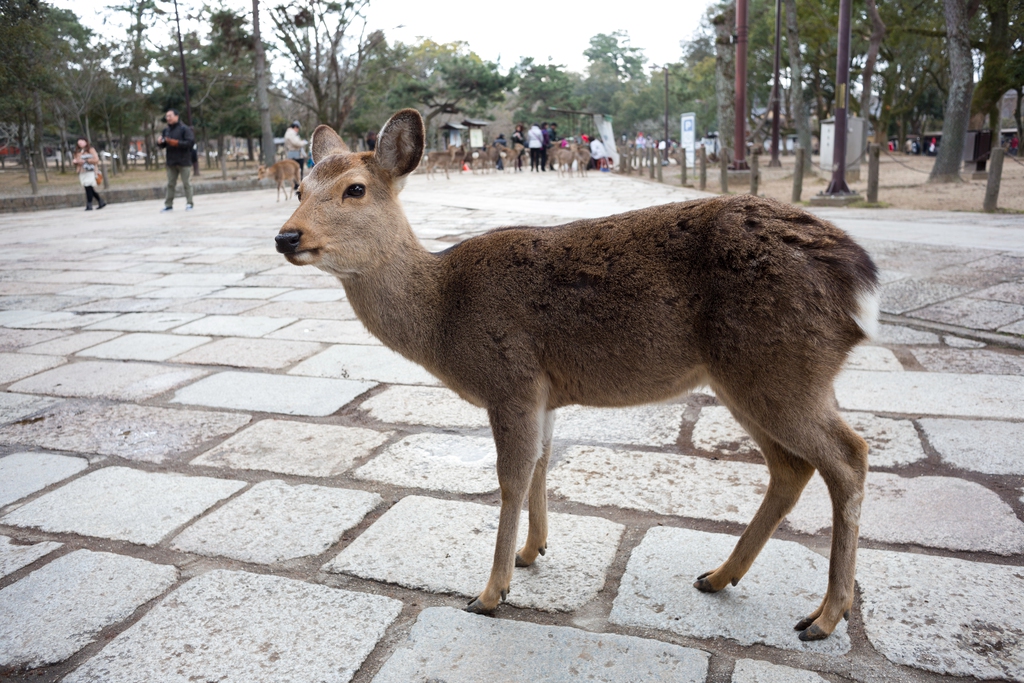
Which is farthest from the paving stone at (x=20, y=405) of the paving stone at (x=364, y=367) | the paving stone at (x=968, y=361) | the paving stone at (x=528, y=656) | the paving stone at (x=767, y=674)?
the paving stone at (x=968, y=361)

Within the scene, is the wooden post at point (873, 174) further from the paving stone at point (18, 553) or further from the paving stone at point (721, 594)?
the paving stone at point (18, 553)

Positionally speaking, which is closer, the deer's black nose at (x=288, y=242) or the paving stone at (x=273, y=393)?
the deer's black nose at (x=288, y=242)

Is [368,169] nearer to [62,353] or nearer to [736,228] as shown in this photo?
[736,228]

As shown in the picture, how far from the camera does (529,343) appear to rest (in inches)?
86.8

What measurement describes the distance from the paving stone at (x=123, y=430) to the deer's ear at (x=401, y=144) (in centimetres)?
182

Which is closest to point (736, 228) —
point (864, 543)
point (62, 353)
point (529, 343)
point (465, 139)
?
point (529, 343)

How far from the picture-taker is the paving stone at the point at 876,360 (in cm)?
411

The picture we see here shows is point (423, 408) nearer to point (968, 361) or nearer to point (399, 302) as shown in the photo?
point (399, 302)

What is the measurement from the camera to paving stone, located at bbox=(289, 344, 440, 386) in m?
4.36

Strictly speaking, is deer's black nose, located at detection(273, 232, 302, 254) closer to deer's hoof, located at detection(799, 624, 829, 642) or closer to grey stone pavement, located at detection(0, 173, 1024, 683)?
grey stone pavement, located at detection(0, 173, 1024, 683)

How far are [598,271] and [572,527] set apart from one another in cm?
98

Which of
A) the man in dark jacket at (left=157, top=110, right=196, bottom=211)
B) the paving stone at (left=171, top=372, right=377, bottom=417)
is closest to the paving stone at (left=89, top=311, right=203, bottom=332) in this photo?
the paving stone at (left=171, top=372, right=377, bottom=417)

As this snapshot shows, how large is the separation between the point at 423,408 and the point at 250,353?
1.67m

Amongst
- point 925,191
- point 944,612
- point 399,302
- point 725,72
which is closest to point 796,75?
point 725,72
